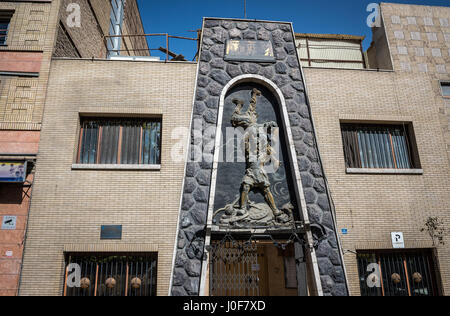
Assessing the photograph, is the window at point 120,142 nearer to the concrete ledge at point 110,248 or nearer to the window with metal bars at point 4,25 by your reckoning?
the concrete ledge at point 110,248

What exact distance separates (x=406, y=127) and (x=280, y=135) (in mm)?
4567

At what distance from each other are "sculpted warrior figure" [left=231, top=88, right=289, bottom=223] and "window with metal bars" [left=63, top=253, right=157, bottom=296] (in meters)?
3.10

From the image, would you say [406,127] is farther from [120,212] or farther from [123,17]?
→ [123,17]

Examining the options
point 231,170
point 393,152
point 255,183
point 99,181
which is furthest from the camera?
point 393,152

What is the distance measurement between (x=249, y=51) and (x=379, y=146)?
550 cm

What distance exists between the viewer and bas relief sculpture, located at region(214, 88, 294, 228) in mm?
9836

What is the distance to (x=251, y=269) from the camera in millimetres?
11734

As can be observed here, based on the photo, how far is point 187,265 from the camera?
926 cm

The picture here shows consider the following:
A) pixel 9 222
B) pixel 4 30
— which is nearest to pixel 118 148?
pixel 9 222

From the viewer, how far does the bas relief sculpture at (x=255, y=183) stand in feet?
32.3

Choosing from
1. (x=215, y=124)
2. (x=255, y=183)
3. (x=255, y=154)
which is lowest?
(x=255, y=183)

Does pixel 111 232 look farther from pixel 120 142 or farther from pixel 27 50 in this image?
pixel 27 50

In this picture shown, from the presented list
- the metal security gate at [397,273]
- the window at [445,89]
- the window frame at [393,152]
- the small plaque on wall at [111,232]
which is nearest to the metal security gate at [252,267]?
the metal security gate at [397,273]

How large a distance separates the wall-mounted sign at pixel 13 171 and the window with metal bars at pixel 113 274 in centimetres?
259
